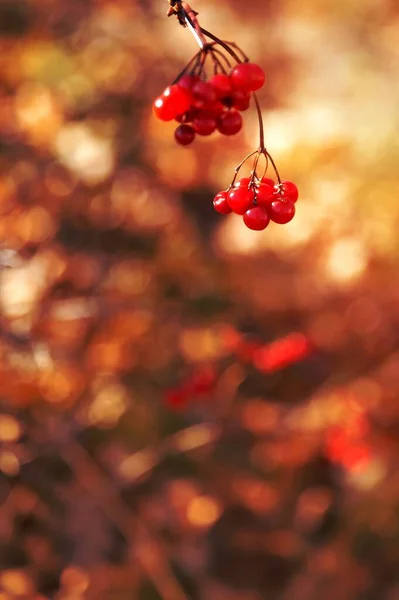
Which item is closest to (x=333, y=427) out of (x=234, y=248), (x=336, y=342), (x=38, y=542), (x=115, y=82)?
(x=336, y=342)

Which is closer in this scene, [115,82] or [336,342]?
[115,82]

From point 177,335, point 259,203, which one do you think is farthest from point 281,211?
point 177,335

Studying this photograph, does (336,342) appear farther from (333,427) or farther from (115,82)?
(115,82)

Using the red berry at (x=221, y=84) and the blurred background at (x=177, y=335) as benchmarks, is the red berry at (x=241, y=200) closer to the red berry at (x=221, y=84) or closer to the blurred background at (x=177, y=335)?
the red berry at (x=221, y=84)

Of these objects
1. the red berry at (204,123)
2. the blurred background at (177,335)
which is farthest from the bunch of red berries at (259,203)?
the blurred background at (177,335)

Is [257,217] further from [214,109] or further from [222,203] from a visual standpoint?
[214,109]

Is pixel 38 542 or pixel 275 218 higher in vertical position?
pixel 38 542
